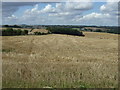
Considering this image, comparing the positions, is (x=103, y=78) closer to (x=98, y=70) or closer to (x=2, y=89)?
(x=98, y=70)

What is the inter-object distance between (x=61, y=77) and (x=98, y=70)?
1.77 meters

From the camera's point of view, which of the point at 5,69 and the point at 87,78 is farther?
the point at 5,69

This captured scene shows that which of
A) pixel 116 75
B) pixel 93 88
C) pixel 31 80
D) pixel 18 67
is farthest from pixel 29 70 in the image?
pixel 116 75

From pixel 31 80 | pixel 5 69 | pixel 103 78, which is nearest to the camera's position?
pixel 31 80

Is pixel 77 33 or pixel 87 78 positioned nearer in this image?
pixel 87 78

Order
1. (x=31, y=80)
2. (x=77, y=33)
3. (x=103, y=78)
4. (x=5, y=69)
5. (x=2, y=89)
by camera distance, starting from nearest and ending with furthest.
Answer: (x=2, y=89)
(x=31, y=80)
(x=103, y=78)
(x=5, y=69)
(x=77, y=33)

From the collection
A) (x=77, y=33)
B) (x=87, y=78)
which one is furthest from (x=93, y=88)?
(x=77, y=33)

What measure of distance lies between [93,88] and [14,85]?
2224mm

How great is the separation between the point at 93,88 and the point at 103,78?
3.69 feet

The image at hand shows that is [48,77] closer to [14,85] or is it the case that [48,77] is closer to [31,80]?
[31,80]

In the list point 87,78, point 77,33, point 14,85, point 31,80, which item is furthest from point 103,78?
point 77,33

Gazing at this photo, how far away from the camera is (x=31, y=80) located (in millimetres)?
6570

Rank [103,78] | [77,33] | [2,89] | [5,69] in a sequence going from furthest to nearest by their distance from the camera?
[77,33]
[5,69]
[103,78]
[2,89]

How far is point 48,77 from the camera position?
6.93 meters
